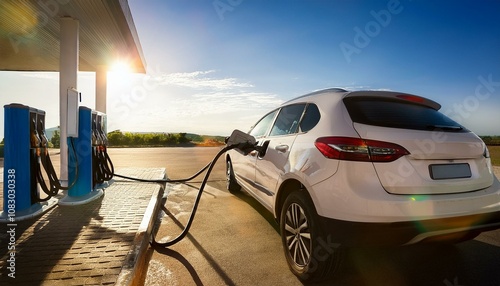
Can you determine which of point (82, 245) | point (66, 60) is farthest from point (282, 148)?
point (66, 60)

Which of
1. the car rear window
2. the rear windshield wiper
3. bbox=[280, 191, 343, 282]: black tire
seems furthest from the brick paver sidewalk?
the rear windshield wiper

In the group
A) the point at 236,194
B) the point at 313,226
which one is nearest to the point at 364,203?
the point at 313,226

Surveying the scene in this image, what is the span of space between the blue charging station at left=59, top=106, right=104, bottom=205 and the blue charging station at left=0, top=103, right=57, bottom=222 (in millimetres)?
719

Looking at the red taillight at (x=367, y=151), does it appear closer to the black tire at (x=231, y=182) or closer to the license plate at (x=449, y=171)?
the license plate at (x=449, y=171)

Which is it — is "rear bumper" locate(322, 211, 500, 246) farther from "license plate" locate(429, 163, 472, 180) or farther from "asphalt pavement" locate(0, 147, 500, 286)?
"asphalt pavement" locate(0, 147, 500, 286)

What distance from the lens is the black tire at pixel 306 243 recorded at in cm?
244

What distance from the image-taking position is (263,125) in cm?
475

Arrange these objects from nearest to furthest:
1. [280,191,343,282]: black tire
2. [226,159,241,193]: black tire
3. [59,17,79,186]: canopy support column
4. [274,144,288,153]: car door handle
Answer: [280,191,343,282]: black tire, [274,144,288,153]: car door handle, [226,159,241,193]: black tire, [59,17,79,186]: canopy support column

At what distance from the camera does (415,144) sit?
230 cm

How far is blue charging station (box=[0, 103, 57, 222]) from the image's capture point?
13.0 feet

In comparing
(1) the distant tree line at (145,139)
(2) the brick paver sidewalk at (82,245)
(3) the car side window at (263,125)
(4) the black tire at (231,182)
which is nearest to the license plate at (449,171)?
(3) the car side window at (263,125)

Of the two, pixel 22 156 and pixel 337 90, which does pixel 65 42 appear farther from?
pixel 337 90

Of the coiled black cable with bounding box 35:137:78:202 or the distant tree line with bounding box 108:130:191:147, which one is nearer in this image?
the coiled black cable with bounding box 35:137:78:202

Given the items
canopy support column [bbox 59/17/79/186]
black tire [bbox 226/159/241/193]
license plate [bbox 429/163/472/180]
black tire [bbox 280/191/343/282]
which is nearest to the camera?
license plate [bbox 429/163/472/180]
